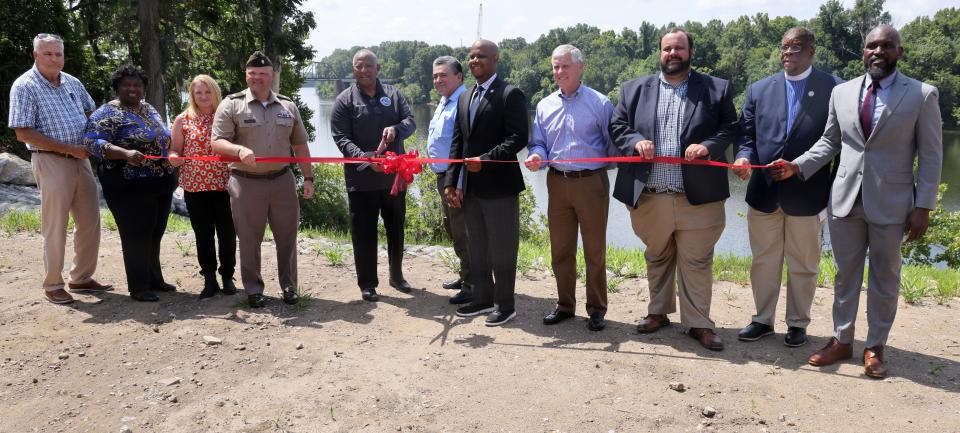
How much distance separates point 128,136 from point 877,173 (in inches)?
210

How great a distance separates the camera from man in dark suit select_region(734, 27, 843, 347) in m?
4.54

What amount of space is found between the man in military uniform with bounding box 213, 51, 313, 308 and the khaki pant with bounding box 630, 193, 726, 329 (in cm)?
265

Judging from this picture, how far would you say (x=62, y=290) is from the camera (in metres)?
5.76

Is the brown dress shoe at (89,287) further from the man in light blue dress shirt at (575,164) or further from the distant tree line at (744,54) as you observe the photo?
the distant tree line at (744,54)

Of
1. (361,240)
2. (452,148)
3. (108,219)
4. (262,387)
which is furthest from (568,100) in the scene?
(108,219)

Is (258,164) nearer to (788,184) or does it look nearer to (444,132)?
(444,132)

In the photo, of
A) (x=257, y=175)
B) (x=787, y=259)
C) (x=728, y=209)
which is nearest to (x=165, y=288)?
(x=257, y=175)

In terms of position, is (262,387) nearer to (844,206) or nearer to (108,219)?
(844,206)

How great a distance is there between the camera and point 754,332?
16.0 feet

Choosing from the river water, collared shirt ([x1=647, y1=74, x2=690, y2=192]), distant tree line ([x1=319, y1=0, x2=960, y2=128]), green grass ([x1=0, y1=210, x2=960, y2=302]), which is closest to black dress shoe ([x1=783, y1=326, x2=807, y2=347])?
green grass ([x1=0, y1=210, x2=960, y2=302])

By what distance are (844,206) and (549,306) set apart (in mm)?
2410

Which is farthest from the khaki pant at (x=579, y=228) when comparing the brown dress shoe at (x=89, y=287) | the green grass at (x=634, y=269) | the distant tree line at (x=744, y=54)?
the distant tree line at (x=744, y=54)

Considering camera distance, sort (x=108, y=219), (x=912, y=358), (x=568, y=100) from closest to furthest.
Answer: (x=912, y=358)
(x=568, y=100)
(x=108, y=219)

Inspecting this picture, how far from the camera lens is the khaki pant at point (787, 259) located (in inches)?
181
